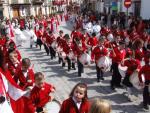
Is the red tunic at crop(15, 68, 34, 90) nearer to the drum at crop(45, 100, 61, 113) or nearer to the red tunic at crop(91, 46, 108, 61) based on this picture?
the drum at crop(45, 100, 61, 113)

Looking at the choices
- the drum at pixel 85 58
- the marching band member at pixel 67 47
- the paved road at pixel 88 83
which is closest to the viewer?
the paved road at pixel 88 83

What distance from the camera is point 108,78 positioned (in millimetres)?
11961

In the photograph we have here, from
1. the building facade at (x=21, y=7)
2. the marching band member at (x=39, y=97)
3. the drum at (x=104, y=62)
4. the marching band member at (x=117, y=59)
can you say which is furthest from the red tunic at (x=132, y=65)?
the building facade at (x=21, y=7)

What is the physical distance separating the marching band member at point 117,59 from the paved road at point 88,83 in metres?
0.29

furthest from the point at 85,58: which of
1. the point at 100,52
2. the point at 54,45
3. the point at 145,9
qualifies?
the point at 145,9

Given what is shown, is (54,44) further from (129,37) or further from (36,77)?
(36,77)

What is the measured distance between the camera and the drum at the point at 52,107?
575 cm

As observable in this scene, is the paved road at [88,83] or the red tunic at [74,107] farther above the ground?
the red tunic at [74,107]

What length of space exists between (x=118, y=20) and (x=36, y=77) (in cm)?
2445

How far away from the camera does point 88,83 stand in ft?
37.4

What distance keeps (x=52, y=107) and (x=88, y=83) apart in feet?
18.4

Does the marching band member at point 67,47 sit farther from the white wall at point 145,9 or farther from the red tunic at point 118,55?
the white wall at point 145,9

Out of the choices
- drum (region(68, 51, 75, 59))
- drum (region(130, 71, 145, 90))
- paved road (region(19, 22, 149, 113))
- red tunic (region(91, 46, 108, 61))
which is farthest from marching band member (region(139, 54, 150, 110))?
drum (region(68, 51, 75, 59))

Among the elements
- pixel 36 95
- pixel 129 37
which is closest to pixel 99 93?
pixel 36 95
